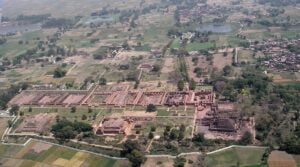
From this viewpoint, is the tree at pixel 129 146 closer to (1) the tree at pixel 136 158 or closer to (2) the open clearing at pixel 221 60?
(1) the tree at pixel 136 158

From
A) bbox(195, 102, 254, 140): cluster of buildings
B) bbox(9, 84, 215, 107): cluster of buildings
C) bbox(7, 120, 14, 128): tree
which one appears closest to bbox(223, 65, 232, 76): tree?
bbox(9, 84, 215, 107): cluster of buildings

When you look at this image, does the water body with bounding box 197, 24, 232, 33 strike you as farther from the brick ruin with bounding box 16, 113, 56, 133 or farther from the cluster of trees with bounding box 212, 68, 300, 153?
the brick ruin with bounding box 16, 113, 56, 133

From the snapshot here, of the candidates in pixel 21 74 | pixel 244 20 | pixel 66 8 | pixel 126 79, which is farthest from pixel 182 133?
pixel 66 8

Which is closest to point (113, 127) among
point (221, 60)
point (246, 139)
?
point (246, 139)

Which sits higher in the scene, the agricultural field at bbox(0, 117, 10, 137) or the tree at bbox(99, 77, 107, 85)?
the tree at bbox(99, 77, 107, 85)

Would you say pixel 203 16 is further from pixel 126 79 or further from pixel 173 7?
pixel 126 79

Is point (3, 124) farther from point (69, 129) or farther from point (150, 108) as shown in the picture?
point (150, 108)
